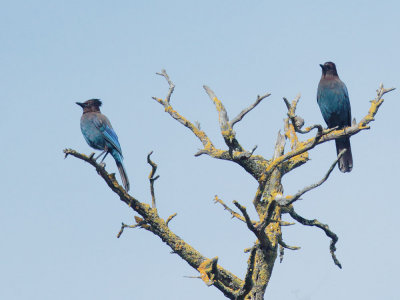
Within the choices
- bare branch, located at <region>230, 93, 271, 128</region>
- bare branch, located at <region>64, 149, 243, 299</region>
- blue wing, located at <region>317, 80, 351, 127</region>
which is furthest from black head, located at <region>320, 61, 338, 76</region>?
bare branch, located at <region>64, 149, 243, 299</region>

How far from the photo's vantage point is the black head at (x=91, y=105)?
29.9 feet

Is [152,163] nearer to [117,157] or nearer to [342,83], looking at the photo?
[117,157]

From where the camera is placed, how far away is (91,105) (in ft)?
30.0

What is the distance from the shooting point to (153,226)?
243 inches

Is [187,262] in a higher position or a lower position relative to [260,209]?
lower

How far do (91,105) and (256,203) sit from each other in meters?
3.93

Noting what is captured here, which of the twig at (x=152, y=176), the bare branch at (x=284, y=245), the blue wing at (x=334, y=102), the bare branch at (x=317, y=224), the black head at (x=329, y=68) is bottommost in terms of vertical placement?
the twig at (x=152, y=176)

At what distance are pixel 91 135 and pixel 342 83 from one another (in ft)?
12.8

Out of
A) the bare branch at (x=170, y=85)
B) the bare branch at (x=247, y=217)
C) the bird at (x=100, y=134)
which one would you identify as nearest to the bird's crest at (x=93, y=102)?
the bird at (x=100, y=134)

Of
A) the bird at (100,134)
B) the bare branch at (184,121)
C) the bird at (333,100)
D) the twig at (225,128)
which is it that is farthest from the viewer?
the bird at (333,100)

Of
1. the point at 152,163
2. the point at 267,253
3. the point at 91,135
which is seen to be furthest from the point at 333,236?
the point at 91,135

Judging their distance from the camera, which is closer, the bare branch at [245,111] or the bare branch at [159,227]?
the bare branch at [159,227]

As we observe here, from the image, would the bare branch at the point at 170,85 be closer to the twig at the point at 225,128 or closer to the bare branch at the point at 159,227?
the twig at the point at 225,128

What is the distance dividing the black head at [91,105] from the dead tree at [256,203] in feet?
8.31
